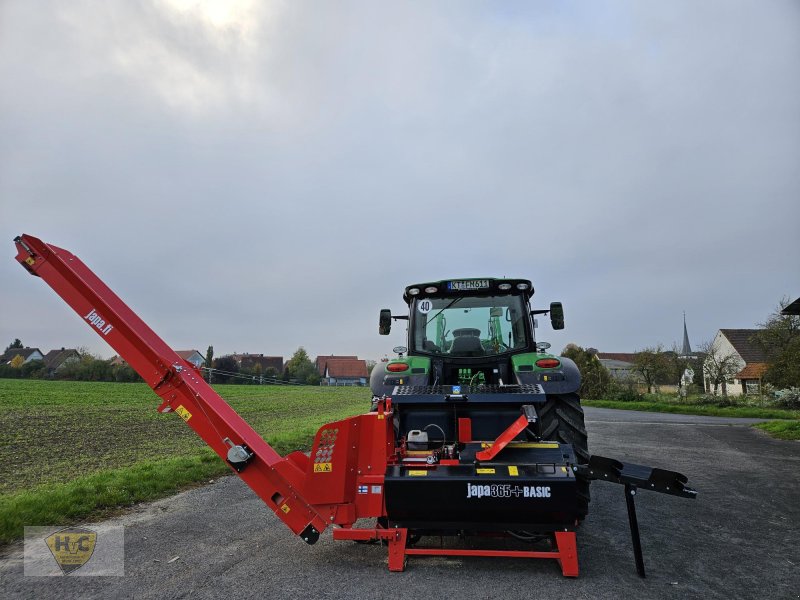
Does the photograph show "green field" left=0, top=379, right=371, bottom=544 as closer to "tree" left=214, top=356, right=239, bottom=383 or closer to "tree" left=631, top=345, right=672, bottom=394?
"tree" left=631, top=345, right=672, bottom=394

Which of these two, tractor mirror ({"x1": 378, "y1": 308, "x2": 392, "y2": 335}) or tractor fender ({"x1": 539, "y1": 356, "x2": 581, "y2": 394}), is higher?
tractor mirror ({"x1": 378, "y1": 308, "x2": 392, "y2": 335})

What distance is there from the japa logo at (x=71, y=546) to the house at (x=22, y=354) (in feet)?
290

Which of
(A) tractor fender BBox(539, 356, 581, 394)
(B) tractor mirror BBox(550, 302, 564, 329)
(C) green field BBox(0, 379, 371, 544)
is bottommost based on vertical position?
(C) green field BBox(0, 379, 371, 544)

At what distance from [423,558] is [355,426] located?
1.19 metres

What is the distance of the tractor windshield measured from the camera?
5598 mm

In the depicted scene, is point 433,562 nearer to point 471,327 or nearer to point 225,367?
point 471,327

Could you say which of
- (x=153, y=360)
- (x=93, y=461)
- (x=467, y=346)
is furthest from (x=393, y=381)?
(x=93, y=461)

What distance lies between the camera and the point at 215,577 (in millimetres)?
3521

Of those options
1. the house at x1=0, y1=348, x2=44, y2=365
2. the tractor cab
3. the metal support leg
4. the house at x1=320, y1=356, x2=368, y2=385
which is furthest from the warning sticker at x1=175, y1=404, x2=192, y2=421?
the house at x1=0, y1=348, x2=44, y2=365

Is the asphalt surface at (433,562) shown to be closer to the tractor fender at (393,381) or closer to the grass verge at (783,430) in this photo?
the tractor fender at (393,381)

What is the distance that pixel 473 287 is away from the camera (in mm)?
5605

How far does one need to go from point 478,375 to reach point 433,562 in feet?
7.25

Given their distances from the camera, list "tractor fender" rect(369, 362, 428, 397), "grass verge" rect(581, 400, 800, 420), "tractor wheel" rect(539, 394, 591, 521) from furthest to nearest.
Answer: "grass verge" rect(581, 400, 800, 420) → "tractor fender" rect(369, 362, 428, 397) → "tractor wheel" rect(539, 394, 591, 521)

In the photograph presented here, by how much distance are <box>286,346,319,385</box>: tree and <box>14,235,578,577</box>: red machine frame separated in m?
70.9
